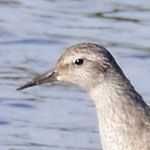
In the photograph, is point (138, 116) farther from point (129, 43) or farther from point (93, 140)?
point (129, 43)

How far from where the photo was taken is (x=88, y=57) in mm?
11539

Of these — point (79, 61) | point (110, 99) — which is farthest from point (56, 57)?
point (110, 99)

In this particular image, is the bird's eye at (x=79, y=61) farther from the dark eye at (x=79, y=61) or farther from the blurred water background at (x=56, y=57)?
the blurred water background at (x=56, y=57)

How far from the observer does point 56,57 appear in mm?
16734

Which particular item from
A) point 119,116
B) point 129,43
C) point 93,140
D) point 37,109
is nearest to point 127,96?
point 119,116

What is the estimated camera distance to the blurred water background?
47.1 feet

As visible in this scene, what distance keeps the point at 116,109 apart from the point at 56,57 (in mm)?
5359

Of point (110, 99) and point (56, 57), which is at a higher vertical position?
point (110, 99)

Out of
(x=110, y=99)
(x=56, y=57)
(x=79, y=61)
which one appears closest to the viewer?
(x=110, y=99)

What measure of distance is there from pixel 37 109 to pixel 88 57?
368cm

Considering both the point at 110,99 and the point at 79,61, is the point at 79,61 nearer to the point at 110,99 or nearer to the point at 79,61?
the point at 79,61

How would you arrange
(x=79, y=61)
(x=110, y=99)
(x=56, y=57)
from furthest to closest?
(x=56, y=57) < (x=79, y=61) < (x=110, y=99)

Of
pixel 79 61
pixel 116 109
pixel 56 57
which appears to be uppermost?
pixel 79 61

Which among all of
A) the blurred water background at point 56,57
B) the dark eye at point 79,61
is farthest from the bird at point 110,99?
the blurred water background at point 56,57
